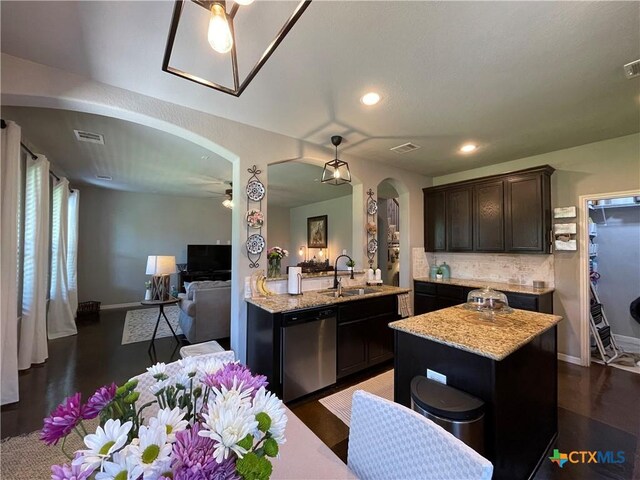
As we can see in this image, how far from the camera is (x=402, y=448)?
34.0 inches

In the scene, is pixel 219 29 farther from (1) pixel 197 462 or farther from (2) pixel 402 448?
(2) pixel 402 448

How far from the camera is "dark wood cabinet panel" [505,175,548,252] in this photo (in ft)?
11.4

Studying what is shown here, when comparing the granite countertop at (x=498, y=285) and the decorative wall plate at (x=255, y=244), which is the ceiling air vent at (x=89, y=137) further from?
the granite countertop at (x=498, y=285)

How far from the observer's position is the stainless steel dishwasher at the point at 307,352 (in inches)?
96.1

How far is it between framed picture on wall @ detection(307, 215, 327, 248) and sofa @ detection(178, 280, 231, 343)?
4.08 meters

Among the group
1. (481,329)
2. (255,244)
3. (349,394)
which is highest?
(255,244)

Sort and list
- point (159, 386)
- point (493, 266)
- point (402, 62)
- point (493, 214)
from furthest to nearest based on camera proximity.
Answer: point (493, 266) → point (493, 214) → point (402, 62) → point (159, 386)

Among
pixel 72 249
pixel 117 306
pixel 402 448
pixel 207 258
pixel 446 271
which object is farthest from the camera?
pixel 207 258

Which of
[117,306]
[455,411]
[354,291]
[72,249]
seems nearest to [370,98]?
[354,291]

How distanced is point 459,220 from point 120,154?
5.39m

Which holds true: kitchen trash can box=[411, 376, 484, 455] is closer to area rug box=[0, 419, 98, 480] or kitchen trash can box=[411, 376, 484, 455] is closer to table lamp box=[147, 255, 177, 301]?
area rug box=[0, 419, 98, 480]

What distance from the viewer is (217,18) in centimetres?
106

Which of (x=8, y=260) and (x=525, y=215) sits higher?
(x=525, y=215)

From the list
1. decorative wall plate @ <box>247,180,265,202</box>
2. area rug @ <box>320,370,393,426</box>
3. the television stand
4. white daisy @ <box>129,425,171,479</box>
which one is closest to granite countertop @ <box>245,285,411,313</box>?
area rug @ <box>320,370,393,426</box>
